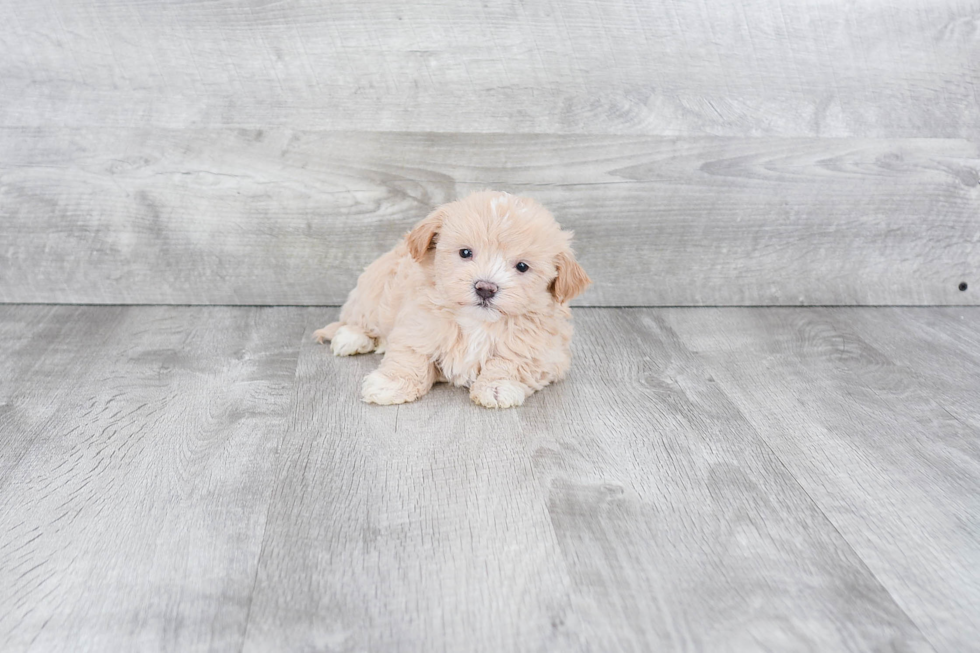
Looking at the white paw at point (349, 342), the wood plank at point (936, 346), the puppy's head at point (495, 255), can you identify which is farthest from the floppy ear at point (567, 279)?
the wood plank at point (936, 346)

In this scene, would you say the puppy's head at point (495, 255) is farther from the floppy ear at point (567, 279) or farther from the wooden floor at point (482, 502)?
the wooden floor at point (482, 502)

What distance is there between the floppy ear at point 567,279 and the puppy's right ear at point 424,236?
0.78 ft

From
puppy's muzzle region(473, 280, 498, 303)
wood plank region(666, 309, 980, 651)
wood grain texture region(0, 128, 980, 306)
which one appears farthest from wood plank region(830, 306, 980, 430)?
puppy's muzzle region(473, 280, 498, 303)

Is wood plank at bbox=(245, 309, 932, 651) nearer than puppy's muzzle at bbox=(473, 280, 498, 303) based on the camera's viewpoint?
Yes

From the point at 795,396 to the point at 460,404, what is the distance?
705 millimetres

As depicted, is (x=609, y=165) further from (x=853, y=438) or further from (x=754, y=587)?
(x=754, y=587)

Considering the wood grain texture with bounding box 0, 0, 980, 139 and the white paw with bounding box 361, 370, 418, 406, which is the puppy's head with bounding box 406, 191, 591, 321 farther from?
the wood grain texture with bounding box 0, 0, 980, 139

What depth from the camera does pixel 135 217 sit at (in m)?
2.18

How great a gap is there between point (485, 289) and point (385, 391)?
0.29m

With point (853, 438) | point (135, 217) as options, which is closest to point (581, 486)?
point (853, 438)

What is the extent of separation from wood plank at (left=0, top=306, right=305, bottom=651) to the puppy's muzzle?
44 cm

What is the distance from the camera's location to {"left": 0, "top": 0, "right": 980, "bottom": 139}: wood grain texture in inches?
81.2

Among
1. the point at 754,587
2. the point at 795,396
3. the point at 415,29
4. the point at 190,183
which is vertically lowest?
the point at 795,396

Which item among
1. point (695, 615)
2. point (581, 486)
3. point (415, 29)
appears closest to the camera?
point (695, 615)
